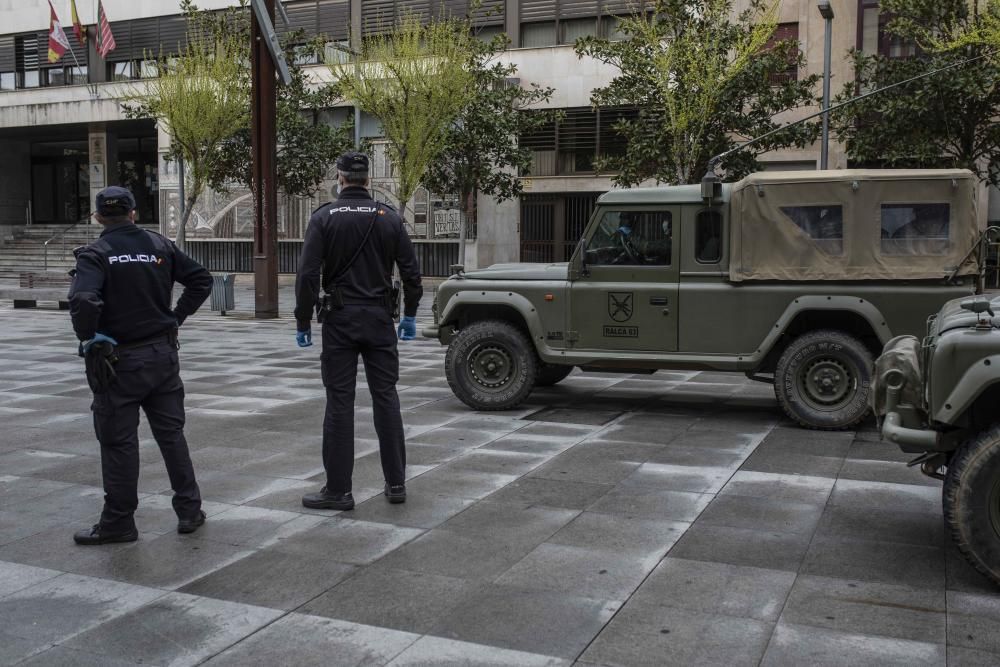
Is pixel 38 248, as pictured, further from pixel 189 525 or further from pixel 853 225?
pixel 189 525

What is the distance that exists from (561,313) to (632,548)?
4502 millimetres

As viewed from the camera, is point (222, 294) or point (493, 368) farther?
point (222, 294)

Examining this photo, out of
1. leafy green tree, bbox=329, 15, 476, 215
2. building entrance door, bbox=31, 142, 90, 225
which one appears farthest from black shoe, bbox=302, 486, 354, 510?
building entrance door, bbox=31, 142, 90, 225

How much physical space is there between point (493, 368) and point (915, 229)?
3.91 meters

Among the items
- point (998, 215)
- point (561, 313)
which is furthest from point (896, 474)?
point (998, 215)

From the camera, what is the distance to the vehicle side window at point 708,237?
9.16m

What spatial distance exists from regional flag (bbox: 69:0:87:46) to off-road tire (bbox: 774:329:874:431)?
105 ft

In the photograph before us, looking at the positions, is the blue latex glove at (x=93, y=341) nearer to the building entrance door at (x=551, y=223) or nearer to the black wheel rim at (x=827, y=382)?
the black wheel rim at (x=827, y=382)

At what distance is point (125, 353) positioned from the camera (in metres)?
5.30

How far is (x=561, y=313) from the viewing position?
31.4 feet

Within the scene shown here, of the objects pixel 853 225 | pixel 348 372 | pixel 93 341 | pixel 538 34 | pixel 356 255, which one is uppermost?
pixel 538 34

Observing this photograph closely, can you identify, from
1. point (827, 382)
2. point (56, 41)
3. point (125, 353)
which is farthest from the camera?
point (56, 41)

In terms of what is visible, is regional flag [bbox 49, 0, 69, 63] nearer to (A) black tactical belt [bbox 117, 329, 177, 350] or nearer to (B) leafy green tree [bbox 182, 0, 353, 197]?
(B) leafy green tree [bbox 182, 0, 353, 197]

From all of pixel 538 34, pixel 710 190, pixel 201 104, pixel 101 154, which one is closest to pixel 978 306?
pixel 710 190
